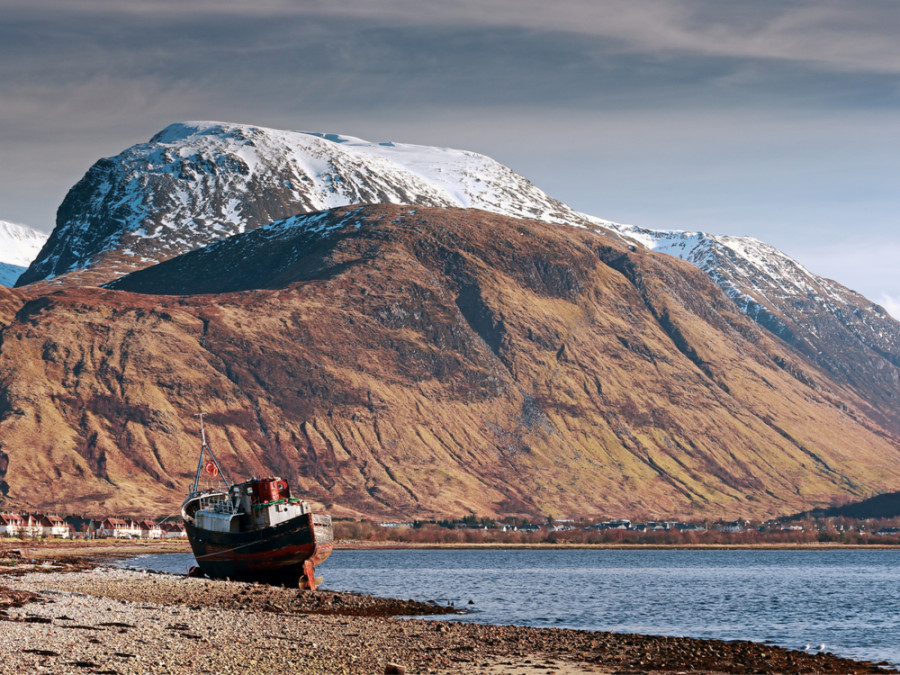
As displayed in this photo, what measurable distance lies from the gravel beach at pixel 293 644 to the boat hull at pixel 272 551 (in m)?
21.2

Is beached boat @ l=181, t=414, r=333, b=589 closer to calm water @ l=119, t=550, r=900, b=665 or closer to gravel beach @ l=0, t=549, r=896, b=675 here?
calm water @ l=119, t=550, r=900, b=665

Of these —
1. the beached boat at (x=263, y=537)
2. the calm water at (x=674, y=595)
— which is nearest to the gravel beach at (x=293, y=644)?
the calm water at (x=674, y=595)

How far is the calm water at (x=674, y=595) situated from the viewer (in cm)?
7006

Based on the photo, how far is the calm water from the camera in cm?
7006

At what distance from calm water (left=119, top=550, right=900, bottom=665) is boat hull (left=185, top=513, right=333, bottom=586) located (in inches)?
383

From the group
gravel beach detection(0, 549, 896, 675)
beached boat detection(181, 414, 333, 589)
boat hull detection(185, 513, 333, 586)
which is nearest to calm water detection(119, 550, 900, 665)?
beached boat detection(181, 414, 333, 589)

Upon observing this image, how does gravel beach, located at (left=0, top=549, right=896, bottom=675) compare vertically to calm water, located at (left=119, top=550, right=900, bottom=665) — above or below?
above

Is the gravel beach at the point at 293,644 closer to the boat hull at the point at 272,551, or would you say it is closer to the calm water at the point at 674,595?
the calm water at the point at 674,595

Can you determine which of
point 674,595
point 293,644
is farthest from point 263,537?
point 293,644

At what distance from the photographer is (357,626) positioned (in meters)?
58.8

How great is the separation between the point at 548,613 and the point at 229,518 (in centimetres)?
2994

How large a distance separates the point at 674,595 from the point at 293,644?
2485 inches

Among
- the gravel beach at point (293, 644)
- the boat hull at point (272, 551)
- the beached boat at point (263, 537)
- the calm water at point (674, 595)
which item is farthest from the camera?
the beached boat at point (263, 537)

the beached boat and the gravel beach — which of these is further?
the beached boat
